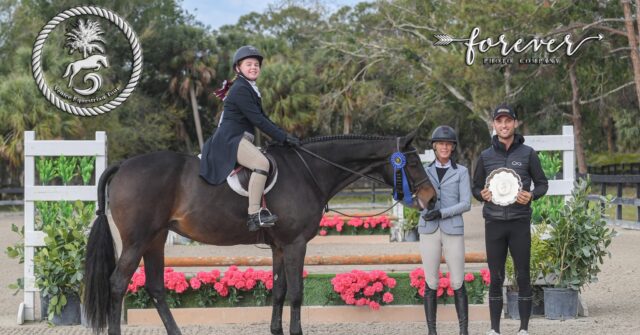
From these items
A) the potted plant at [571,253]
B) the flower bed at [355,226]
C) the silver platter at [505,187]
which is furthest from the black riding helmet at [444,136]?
the flower bed at [355,226]

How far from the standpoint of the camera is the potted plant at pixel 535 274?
7043 millimetres

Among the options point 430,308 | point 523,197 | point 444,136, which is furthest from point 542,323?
point 444,136

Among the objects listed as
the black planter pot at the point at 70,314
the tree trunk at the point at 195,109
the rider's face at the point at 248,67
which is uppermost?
the tree trunk at the point at 195,109

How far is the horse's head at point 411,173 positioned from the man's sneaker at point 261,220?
1.09 meters

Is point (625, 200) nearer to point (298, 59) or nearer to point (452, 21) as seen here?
point (452, 21)

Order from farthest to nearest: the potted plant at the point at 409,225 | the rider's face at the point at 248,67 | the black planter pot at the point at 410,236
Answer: the black planter pot at the point at 410,236 < the potted plant at the point at 409,225 < the rider's face at the point at 248,67

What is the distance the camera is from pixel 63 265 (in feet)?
22.4

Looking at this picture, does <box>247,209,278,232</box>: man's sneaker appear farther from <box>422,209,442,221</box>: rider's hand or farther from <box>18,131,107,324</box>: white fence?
<box>18,131,107,324</box>: white fence

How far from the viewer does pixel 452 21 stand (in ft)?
104

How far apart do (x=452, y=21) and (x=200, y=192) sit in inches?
1100

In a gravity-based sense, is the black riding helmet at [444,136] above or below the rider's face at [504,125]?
below

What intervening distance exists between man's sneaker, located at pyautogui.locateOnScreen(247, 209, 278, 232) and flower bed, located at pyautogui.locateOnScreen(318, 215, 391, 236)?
30.9 feet

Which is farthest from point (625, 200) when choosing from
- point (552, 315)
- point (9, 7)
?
point (9, 7)

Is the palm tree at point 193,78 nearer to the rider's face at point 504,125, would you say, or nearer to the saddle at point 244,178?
the saddle at point 244,178
